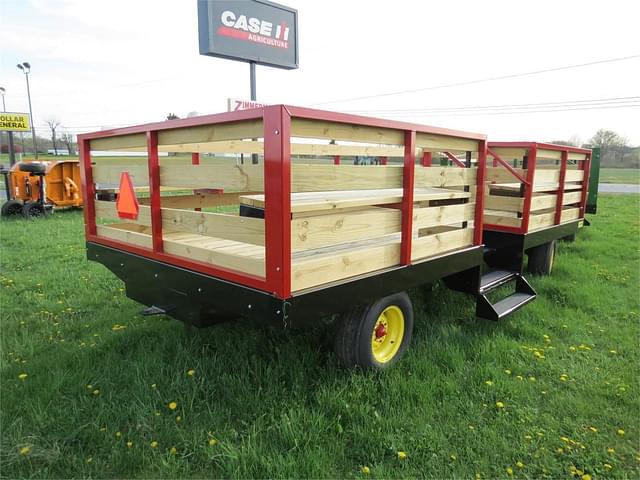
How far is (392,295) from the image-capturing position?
10.1 feet

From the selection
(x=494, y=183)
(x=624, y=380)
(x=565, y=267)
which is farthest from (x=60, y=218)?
(x=624, y=380)

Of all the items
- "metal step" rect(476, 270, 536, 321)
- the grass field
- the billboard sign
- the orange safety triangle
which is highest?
the billboard sign

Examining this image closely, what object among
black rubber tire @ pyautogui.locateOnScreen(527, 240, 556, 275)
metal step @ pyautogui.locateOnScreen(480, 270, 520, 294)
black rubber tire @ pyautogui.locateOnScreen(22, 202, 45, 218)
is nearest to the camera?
metal step @ pyautogui.locateOnScreen(480, 270, 520, 294)

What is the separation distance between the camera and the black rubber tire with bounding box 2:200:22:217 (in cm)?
998

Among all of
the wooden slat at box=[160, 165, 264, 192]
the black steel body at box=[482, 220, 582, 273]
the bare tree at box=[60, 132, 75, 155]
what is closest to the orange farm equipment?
the wooden slat at box=[160, 165, 264, 192]

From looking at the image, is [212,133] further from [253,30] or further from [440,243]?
[253,30]

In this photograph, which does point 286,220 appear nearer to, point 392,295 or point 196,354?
point 392,295

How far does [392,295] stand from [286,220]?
1201 millimetres

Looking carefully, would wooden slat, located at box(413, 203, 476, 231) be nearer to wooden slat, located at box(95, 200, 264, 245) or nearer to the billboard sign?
wooden slat, located at box(95, 200, 264, 245)

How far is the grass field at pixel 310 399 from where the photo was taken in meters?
2.31

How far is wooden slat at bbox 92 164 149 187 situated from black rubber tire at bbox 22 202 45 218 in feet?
26.0

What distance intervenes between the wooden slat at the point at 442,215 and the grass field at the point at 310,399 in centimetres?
96

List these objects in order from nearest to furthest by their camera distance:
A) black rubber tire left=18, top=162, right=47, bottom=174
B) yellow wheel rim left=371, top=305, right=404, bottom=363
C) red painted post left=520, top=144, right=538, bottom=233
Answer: yellow wheel rim left=371, top=305, right=404, bottom=363 < red painted post left=520, top=144, right=538, bottom=233 < black rubber tire left=18, top=162, right=47, bottom=174

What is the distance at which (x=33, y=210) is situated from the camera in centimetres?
1009
